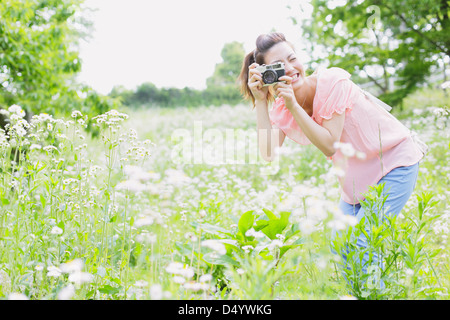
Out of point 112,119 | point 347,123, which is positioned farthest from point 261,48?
point 112,119

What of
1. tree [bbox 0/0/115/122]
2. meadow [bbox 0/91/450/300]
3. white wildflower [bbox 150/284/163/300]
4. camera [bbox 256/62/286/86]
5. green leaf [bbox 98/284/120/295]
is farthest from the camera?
tree [bbox 0/0/115/122]

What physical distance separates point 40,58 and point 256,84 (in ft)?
12.9

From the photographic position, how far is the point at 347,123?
2.42m

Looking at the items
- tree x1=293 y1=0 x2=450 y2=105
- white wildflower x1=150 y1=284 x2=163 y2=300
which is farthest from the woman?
tree x1=293 y1=0 x2=450 y2=105

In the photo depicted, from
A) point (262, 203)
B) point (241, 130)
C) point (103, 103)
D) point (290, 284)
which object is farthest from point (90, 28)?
point (290, 284)

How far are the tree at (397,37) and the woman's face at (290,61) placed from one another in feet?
20.2

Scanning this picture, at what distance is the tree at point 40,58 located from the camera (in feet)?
15.9

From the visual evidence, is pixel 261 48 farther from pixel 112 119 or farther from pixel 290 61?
pixel 112 119

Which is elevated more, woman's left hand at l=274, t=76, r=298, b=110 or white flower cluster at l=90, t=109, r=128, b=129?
woman's left hand at l=274, t=76, r=298, b=110

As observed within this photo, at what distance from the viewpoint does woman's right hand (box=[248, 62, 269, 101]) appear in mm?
2439

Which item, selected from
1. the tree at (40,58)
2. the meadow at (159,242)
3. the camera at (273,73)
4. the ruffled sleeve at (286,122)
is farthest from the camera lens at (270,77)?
the tree at (40,58)

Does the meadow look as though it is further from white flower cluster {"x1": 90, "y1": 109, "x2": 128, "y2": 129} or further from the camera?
the camera

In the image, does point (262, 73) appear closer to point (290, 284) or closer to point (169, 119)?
point (290, 284)

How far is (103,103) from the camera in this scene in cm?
550
